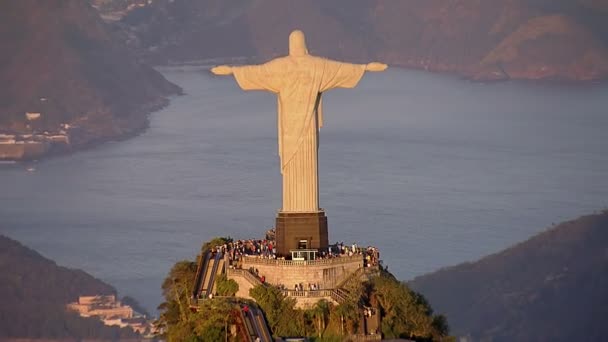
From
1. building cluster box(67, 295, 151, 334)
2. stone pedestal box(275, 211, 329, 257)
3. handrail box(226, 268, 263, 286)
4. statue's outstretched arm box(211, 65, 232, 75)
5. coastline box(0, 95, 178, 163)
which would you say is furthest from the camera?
coastline box(0, 95, 178, 163)

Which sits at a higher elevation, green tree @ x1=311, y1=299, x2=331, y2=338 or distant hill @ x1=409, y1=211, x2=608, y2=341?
distant hill @ x1=409, y1=211, x2=608, y2=341

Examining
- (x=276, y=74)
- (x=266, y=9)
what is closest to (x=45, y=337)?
(x=276, y=74)

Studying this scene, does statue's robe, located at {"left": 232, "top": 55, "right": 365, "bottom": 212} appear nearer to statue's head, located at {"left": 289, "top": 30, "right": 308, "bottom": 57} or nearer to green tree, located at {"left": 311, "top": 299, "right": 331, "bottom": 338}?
statue's head, located at {"left": 289, "top": 30, "right": 308, "bottom": 57}

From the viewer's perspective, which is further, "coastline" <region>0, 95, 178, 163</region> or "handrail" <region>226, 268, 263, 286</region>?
"coastline" <region>0, 95, 178, 163</region>

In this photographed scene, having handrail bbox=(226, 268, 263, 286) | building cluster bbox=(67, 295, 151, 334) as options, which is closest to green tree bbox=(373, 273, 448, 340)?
handrail bbox=(226, 268, 263, 286)

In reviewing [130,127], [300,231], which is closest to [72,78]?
[130,127]

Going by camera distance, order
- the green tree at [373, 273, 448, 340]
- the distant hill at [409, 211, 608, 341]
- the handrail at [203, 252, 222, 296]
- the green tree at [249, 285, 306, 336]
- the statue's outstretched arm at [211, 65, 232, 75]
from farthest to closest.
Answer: the distant hill at [409, 211, 608, 341]
the statue's outstretched arm at [211, 65, 232, 75]
the handrail at [203, 252, 222, 296]
the green tree at [373, 273, 448, 340]
the green tree at [249, 285, 306, 336]

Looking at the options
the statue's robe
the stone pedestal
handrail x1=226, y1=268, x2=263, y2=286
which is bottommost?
handrail x1=226, y1=268, x2=263, y2=286
